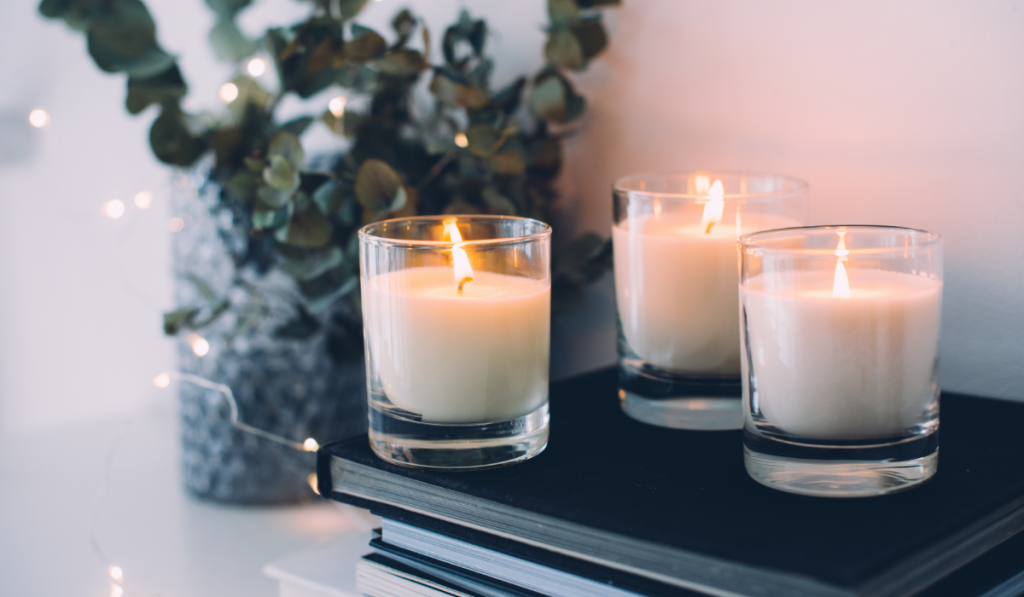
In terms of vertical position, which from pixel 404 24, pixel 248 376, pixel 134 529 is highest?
pixel 404 24

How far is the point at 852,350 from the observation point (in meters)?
0.42

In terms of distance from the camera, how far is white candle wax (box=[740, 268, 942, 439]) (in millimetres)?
422

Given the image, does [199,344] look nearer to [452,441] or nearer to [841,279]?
[452,441]

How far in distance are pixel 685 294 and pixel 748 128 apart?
0.66ft

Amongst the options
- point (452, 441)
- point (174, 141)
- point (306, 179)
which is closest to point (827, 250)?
point (452, 441)

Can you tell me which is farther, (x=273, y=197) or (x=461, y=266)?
(x=273, y=197)

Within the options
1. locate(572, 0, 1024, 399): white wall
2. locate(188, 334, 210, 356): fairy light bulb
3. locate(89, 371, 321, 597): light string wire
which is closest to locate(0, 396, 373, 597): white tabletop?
locate(89, 371, 321, 597): light string wire

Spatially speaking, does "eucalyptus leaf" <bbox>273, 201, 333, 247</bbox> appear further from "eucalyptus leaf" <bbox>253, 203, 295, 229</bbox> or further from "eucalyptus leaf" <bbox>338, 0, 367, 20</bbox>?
"eucalyptus leaf" <bbox>338, 0, 367, 20</bbox>

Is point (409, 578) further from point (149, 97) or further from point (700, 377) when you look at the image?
point (149, 97)

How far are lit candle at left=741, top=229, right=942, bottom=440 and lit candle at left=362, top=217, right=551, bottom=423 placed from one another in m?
0.14

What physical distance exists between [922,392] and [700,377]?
0.15 meters

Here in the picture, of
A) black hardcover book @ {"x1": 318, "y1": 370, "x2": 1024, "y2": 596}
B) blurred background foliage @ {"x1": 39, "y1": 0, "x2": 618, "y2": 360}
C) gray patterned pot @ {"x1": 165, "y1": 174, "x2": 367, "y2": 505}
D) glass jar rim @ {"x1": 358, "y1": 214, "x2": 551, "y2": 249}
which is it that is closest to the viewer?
black hardcover book @ {"x1": 318, "y1": 370, "x2": 1024, "y2": 596}

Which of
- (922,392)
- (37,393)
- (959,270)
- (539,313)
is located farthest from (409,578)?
(37,393)

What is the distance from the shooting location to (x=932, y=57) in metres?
0.58
